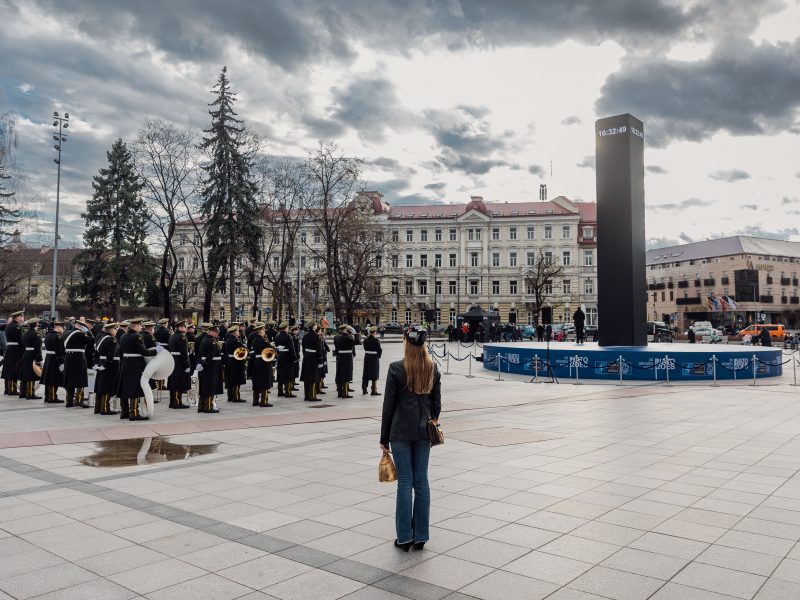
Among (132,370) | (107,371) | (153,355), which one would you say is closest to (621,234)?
(153,355)

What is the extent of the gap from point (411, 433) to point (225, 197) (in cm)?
4116

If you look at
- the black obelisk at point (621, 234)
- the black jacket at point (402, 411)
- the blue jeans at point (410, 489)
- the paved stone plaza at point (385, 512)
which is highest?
the black obelisk at point (621, 234)

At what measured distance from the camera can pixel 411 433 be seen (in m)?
5.24

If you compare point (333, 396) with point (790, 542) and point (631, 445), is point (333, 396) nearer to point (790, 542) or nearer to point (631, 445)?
point (631, 445)

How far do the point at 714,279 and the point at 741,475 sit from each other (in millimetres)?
94384

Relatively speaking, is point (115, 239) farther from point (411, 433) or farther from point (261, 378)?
point (411, 433)

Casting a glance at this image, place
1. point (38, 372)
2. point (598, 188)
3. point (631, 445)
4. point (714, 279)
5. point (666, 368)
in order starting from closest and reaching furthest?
point (631, 445)
point (38, 372)
point (666, 368)
point (598, 188)
point (714, 279)

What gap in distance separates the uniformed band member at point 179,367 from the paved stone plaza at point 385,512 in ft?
8.79

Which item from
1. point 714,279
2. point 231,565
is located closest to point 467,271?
point 714,279

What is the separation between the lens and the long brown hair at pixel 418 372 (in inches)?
209

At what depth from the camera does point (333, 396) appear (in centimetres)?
1744

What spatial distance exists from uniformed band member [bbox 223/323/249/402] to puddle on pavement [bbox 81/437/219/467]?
198 inches

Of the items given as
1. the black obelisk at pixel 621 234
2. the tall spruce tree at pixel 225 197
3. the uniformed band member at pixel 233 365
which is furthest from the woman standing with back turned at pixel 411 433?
the tall spruce tree at pixel 225 197

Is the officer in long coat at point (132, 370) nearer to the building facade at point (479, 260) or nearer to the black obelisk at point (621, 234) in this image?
the black obelisk at point (621, 234)
